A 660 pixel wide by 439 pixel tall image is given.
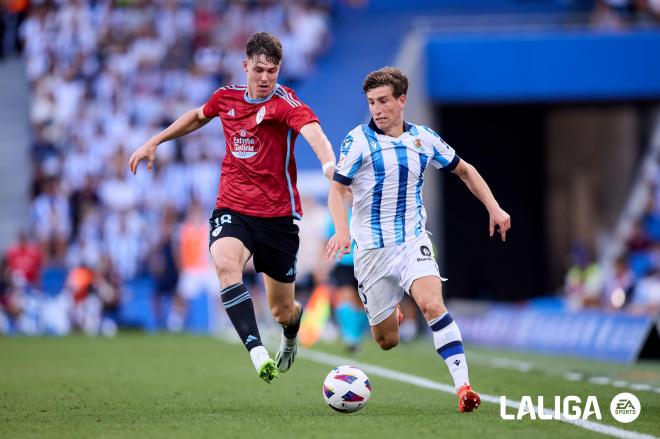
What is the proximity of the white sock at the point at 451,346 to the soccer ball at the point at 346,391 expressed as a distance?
57 cm

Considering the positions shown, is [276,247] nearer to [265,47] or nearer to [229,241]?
[229,241]

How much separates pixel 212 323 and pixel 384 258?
14.8 m

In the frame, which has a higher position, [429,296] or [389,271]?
[389,271]

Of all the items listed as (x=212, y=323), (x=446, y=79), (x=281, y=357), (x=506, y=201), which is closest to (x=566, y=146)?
(x=506, y=201)

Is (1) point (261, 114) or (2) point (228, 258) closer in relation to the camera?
(2) point (228, 258)

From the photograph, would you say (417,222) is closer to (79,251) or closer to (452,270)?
(79,251)

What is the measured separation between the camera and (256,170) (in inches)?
354

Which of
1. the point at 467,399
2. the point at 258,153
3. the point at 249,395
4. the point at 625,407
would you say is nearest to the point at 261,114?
the point at 258,153

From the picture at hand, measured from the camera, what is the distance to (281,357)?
1000cm

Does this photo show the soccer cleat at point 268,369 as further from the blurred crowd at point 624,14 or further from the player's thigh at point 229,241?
the blurred crowd at point 624,14

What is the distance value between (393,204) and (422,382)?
2697 mm

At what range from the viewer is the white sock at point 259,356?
8.17 meters

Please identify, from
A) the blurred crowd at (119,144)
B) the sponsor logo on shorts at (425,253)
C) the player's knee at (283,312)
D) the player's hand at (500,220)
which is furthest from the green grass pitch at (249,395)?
the blurred crowd at (119,144)

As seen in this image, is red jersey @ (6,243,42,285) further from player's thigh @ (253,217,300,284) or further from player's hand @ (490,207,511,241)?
player's hand @ (490,207,511,241)
